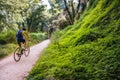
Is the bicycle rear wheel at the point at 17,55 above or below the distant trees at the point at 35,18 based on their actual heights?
below

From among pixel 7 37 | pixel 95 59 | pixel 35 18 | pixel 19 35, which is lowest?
pixel 7 37

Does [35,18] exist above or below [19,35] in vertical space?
above

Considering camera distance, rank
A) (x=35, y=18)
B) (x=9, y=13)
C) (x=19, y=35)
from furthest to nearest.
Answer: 1. (x=35, y=18)
2. (x=9, y=13)
3. (x=19, y=35)

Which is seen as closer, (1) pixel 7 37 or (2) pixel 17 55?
(2) pixel 17 55

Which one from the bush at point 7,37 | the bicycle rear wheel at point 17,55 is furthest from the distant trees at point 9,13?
the bicycle rear wheel at point 17,55

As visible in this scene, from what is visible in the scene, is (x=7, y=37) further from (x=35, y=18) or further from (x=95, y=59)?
(x=35, y=18)

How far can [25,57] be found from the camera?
16.0 meters

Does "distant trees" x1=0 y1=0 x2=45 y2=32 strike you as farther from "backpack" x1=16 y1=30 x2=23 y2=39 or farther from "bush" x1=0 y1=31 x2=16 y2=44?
"backpack" x1=16 y1=30 x2=23 y2=39

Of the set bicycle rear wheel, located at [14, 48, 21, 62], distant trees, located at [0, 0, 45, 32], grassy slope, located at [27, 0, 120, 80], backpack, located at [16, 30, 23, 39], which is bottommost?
bicycle rear wheel, located at [14, 48, 21, 62]

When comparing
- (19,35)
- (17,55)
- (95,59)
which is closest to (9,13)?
(19,35)

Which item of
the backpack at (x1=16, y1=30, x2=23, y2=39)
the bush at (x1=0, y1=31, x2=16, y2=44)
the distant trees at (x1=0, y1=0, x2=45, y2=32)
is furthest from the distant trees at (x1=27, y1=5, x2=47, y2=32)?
the backpack at (x1=16, y1=30, x2=23, y2=39)

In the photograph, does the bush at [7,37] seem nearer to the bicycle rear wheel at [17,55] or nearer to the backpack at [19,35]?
the backpack at [19,35]

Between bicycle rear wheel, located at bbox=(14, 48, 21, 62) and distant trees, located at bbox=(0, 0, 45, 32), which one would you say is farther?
distant trees, located at bbox=(0, 0, 45, 32)

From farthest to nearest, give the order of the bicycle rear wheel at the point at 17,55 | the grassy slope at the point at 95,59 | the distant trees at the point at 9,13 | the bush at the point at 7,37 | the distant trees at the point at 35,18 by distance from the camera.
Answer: the distant trees at the point at 35,18 → the bush at the point at 7,37 → the distant trees at the point at 9,13 → the bicycle rear wheel at the point at 17,55 → the grassy slope at the point at 95,59
